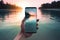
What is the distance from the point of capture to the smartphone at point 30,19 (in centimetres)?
70

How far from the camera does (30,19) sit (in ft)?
2.27

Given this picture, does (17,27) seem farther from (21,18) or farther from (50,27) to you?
(50,27)

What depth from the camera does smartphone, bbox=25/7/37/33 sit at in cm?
70

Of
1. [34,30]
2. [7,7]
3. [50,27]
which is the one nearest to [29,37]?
[34,30]

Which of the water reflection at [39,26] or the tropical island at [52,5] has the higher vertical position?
the tropical island at [52,5]

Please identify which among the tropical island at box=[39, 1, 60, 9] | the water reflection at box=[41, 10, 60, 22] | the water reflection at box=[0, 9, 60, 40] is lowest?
the water reflection at box=[0, 9, 60, 40]

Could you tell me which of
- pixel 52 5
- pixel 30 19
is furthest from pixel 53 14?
pixel 30 19

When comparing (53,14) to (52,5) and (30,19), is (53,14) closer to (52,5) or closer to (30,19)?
(52,5)

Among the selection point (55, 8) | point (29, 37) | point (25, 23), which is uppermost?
point (55, 8)

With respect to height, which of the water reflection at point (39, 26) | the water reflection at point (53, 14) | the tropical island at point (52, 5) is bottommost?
the water reflection at point (39, 26)

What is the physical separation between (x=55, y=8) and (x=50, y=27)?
152 mm

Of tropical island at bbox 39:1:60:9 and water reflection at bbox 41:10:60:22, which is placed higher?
tropical island at bbox 39:1:60:9

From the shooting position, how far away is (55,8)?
0.76 metres

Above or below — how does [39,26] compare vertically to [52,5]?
below
